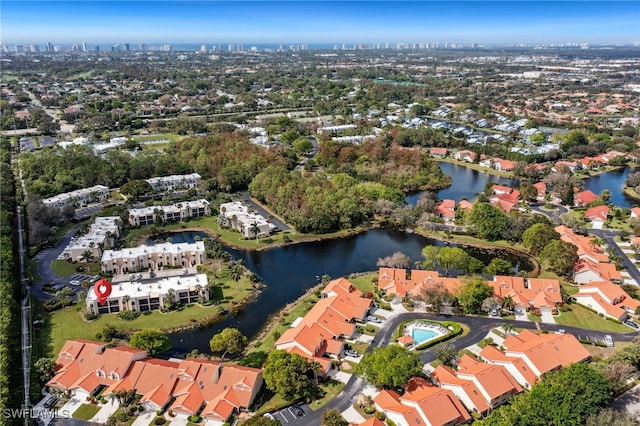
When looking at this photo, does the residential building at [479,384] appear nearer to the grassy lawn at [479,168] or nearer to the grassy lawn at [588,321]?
the grassy lawn at [588,321]

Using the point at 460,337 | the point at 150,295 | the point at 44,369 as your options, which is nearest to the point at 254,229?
the point at 150,295

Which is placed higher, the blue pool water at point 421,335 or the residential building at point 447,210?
the residential building at point 447,210

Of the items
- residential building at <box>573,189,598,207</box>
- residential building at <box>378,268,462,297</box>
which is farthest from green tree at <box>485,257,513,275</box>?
residential building at <box>573,189,598,207</box>

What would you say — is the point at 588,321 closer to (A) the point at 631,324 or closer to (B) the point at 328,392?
(A) the point at 631,324

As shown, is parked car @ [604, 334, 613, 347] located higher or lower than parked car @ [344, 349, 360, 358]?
higher

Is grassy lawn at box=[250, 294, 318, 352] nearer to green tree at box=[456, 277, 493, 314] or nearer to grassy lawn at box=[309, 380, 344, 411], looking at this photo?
grassy lawn at box=[309, 380, 344, 411]

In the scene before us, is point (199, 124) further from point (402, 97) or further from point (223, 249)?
point (402, 97)

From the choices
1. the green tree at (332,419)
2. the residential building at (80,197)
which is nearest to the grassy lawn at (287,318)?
the green tree at (332,419)
